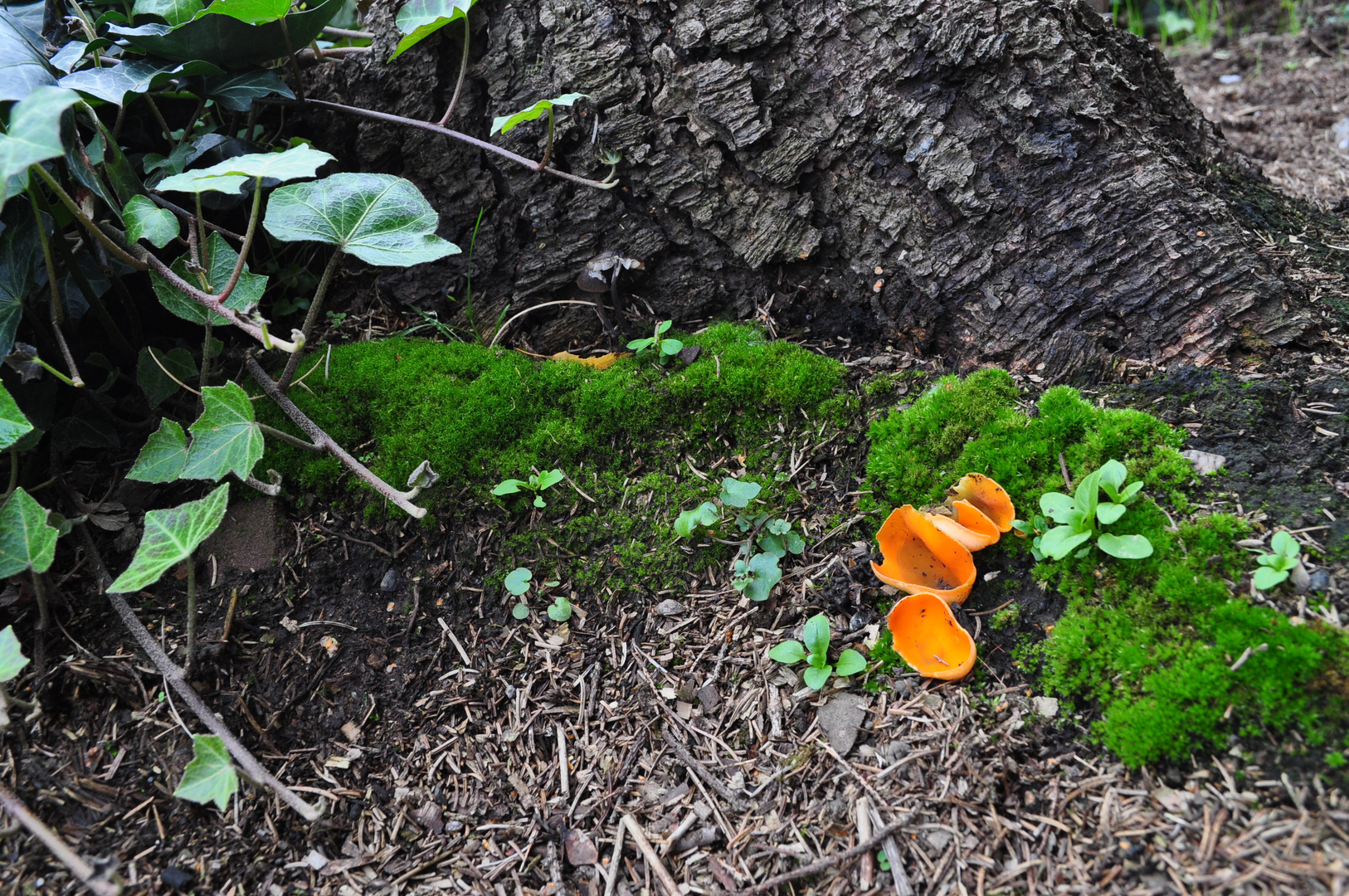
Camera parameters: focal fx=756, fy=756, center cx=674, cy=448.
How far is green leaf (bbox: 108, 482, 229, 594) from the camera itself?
1.87 metres

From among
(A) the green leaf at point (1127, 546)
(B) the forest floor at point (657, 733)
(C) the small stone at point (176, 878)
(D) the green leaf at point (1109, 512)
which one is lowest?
(C) the small stone at point (176, 878)

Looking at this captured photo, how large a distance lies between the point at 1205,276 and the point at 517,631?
2.42 meters

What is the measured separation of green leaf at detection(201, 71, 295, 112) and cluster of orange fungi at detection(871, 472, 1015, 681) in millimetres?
2467

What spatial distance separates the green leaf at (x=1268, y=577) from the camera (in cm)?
166

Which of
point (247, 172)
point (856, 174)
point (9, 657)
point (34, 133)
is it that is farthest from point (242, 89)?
point (856, 174)

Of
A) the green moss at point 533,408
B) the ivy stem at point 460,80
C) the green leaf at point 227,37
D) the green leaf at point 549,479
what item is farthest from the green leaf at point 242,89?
the green leaf at point 549,479

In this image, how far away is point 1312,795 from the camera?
1479mm

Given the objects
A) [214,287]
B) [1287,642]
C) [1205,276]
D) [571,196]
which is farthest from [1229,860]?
[214,287]

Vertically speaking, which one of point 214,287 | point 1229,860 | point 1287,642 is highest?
point 214,287

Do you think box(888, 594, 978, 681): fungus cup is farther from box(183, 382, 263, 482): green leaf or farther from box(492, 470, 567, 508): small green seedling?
box(183, 382, 263, 482): green leaf

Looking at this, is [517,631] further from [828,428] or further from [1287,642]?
[1287,642]

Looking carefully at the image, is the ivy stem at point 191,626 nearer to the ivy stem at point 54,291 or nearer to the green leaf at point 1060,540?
the ivy stem at point 54,291

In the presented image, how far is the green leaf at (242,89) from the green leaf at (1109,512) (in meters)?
2.82

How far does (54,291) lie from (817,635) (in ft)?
7.66
